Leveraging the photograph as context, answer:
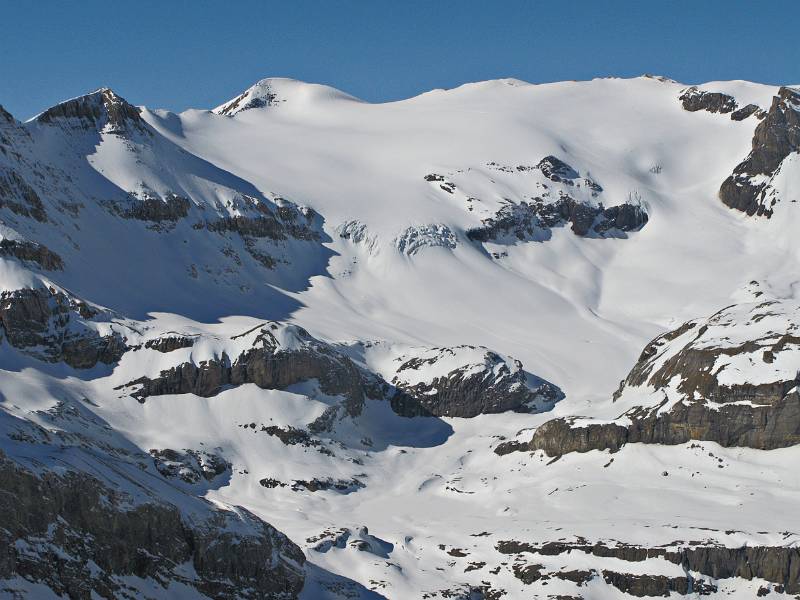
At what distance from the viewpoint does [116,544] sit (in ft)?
429

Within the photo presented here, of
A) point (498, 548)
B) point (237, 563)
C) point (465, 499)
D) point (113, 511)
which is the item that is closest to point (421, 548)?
point (498, 548)

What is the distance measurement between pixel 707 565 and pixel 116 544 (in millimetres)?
68502

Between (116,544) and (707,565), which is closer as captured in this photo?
(116,544)

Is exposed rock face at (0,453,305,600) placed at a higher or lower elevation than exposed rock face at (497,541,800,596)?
lower

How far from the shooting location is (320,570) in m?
162

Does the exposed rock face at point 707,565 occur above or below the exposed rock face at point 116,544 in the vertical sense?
above

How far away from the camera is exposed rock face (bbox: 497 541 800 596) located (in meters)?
162

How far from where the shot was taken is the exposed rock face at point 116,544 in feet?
401

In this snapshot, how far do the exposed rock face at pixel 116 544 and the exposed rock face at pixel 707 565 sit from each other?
38270 mm

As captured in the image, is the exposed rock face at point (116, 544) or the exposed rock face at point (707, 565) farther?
the exposed rock face at point (707, 565)

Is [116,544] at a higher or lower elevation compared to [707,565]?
lower

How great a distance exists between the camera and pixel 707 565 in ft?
537

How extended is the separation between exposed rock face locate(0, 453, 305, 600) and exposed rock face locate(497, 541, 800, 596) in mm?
38270

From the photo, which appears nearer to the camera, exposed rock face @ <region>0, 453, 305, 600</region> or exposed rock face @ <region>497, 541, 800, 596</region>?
exposed rock face @ <region>0, 453, 305, 600</region>
